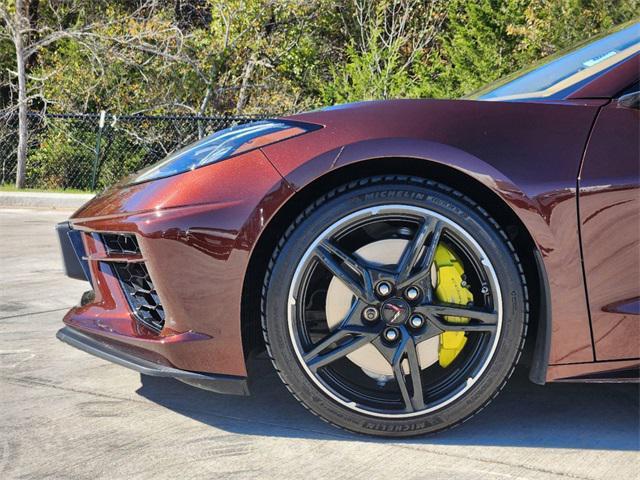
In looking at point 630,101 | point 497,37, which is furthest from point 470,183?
point 497,37

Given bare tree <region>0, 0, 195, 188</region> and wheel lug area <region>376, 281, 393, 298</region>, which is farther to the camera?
bare tree <region>0, 0, 195, 188</region>

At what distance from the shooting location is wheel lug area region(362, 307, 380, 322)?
2492 mm

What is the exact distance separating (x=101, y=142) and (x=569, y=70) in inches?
530

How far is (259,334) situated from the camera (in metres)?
2.64

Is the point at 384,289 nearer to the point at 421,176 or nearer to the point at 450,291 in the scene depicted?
the point at 450,291

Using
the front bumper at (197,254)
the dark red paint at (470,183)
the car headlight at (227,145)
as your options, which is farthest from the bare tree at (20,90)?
the dark red paint at (470,183)

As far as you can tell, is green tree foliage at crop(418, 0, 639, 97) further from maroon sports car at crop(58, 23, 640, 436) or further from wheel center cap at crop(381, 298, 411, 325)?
wheel center cap at crop(381, 298, 411, 325)

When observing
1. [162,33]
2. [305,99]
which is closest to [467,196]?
[162,33]

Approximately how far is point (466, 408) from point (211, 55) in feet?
58.8

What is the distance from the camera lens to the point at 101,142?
15.4 m

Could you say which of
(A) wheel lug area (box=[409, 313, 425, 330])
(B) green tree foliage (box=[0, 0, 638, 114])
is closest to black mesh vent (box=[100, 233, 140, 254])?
(A) wheel lug area (box=[409, 313, 425, 330])

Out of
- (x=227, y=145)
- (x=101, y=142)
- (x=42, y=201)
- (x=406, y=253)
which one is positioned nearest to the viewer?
(x=406, y=253)

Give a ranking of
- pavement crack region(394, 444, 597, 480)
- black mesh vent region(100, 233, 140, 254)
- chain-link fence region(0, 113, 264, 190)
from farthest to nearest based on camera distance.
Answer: chain-link fence region(0, 113, 264, 190) < black mesh vent region(100, 233, 140, 254) < pavement crack region(394, 444, 597, 480)

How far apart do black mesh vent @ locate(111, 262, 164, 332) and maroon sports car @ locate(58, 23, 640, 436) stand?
0.03 meters
